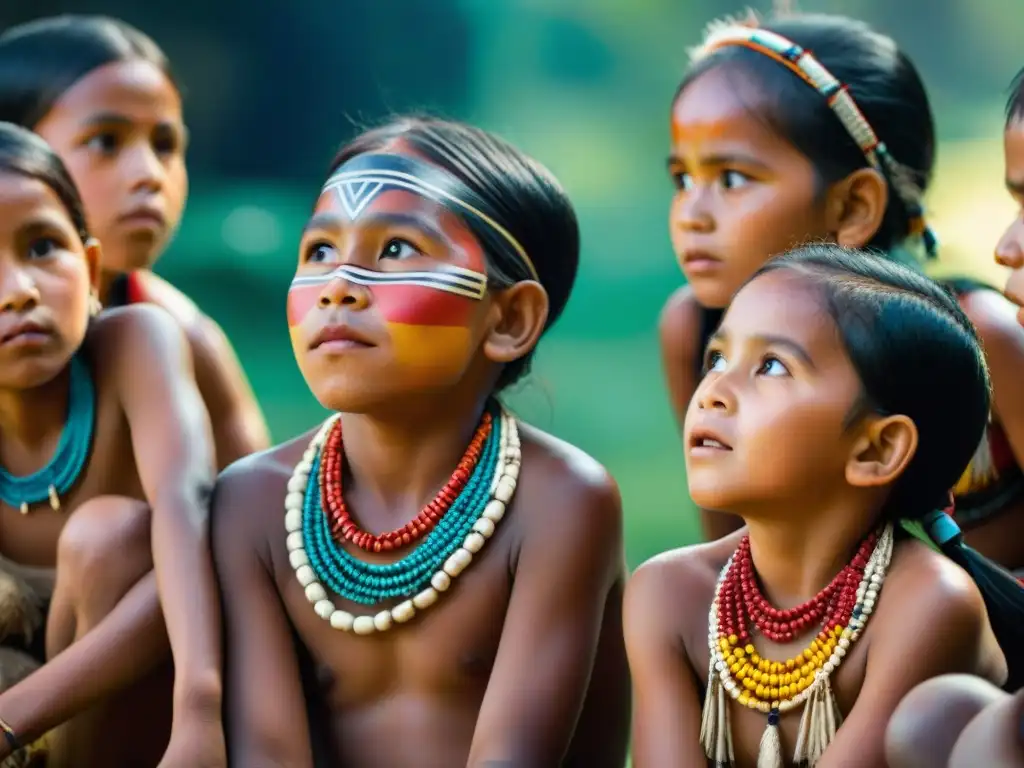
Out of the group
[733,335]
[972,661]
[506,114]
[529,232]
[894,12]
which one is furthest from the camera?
[506,114]

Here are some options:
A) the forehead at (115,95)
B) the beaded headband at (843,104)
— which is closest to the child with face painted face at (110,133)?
the forehead at (115,95)

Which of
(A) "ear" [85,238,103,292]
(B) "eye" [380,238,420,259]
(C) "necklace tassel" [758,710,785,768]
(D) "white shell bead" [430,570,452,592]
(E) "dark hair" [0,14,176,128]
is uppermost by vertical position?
(E) "dark hair" [0,14,176,128]

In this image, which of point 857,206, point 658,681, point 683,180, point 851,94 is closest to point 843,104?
point 851,94

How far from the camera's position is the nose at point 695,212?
8.66ft

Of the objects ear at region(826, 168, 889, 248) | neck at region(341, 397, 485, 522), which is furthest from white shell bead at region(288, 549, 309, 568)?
ear at region(826, 168, 889, 248)

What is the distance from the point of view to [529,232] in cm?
238

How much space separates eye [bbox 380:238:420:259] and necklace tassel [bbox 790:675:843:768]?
84 cm

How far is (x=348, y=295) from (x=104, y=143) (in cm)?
109

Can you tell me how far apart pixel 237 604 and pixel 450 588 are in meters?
0.33

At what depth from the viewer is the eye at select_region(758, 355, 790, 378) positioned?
1.96 metres

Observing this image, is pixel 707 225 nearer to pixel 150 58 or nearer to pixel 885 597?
pixel 885 597

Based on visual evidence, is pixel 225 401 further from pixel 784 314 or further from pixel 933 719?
pixel 933 719

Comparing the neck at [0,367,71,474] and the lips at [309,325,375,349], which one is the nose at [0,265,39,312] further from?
the lips at [309,325,375,349]

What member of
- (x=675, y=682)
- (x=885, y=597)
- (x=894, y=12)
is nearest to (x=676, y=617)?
(x=675, y=682)
